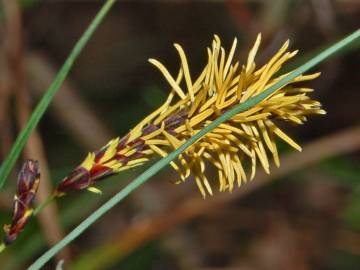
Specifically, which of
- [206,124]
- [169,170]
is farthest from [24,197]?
[169,170]

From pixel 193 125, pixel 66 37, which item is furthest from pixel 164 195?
pixel 193 125

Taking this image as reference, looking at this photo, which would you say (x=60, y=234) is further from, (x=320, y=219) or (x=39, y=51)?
(x=320, y=219)

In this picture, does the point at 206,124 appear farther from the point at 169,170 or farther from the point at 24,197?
the point at 169,170

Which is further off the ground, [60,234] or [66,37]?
[66,37]

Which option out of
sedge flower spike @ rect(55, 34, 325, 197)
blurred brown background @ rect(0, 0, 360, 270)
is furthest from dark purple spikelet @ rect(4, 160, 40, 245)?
blurred brown background @ rect(0, 0, 360, 270)

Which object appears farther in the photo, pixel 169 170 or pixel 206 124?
pixel 169 170

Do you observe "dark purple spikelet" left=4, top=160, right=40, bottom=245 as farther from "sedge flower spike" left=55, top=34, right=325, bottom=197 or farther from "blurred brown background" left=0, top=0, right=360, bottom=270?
"blurred brown background" left=0, top=0, right=360, bottom=270
